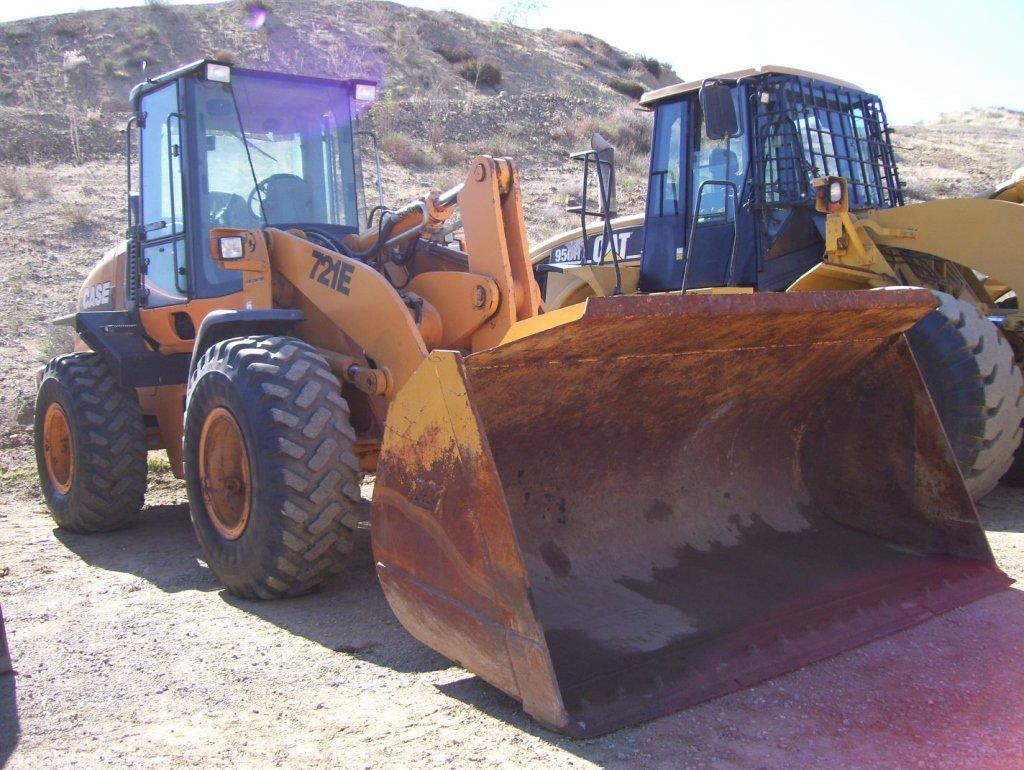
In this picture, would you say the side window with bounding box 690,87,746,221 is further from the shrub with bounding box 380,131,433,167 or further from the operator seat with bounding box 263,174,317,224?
the shrub with bounding box 380,131,433,167

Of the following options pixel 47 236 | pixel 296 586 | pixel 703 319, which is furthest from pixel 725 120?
pixel 47 236

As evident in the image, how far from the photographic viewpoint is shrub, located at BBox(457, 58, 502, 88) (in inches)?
1224

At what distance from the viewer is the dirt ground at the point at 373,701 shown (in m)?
3.09

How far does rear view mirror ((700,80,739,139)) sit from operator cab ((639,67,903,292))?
0.70 feet

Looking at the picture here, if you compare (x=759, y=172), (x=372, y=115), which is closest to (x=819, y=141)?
(x=759, y=172)

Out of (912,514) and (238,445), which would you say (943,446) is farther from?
(238,445)

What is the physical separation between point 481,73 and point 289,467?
1122 inches

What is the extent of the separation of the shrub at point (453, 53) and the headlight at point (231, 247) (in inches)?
1117

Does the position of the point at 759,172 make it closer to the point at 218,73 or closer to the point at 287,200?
the point at 287,200

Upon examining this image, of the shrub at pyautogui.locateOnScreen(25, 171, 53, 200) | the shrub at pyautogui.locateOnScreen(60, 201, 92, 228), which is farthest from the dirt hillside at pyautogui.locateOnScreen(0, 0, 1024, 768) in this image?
the shrub at pyautogui.locateOnScreen(25, 171, 53, 200)

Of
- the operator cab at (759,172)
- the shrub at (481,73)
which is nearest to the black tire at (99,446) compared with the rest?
the operator cab at (759,172)

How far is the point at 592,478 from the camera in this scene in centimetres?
444

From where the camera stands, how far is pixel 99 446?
639 centimetres

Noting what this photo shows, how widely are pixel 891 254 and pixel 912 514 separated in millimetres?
3214
